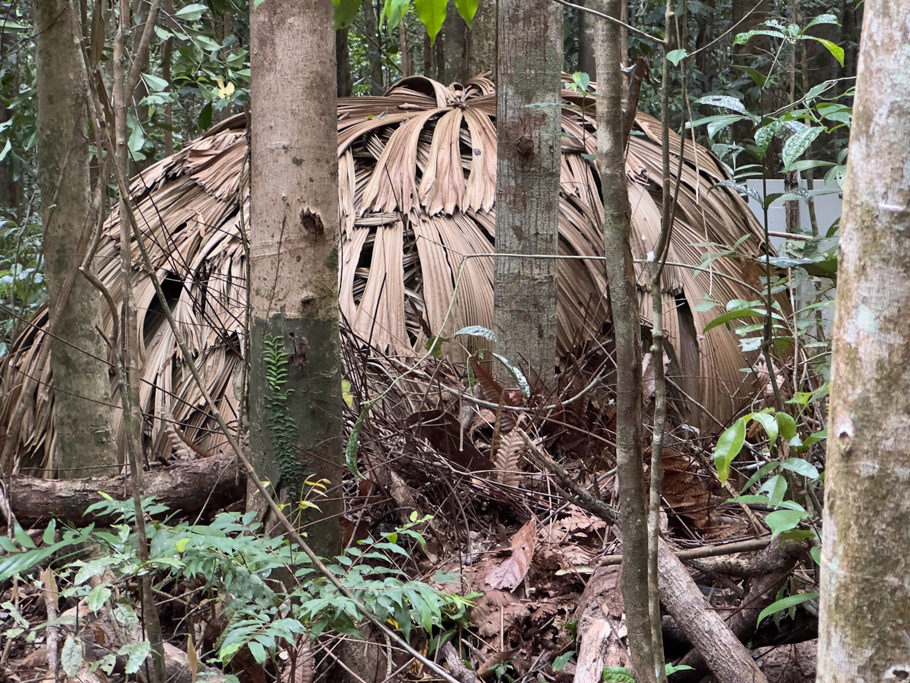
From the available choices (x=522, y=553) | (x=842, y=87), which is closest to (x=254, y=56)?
(x=522, y=553)

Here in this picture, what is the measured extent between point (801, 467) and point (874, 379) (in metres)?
0.86

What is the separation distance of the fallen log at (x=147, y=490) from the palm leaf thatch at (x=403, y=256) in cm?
63

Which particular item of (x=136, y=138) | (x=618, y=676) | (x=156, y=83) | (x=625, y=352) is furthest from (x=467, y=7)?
(x=156, y=83)


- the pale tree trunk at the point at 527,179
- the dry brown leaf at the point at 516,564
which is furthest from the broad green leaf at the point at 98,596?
the pale tree trunk at the point at 527,179

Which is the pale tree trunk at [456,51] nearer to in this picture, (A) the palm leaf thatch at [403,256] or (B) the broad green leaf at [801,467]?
(A) the palm leaf thatch at [403,256]

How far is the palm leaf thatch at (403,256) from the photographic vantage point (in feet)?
12.1

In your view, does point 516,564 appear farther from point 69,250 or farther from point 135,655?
point 69,250

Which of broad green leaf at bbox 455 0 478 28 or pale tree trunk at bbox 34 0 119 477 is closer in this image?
broad green leaf at bbox 455 0 478 28

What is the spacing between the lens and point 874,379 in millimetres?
990

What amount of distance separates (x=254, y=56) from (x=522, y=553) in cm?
156

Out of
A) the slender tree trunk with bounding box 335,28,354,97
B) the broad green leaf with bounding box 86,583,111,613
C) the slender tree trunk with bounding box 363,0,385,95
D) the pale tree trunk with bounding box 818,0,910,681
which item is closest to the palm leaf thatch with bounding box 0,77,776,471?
the broad green leaf with bounding box 86,583,111,613

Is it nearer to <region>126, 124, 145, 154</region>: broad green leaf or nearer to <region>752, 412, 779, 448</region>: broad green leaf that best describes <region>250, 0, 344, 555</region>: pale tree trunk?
<region>752, 412, 779, 448</region>: broad green leaf

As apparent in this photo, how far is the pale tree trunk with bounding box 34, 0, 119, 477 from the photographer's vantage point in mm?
2875

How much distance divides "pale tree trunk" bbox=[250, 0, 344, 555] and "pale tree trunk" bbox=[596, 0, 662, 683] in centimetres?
97
